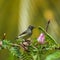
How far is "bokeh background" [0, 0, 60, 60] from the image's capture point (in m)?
1.76

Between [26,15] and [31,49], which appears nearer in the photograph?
[31,49]

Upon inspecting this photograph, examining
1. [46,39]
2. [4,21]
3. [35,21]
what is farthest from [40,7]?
[46,39]

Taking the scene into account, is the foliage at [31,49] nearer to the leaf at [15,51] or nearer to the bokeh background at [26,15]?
the leaf at [15,51]

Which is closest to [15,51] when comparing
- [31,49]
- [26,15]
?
[31,49]

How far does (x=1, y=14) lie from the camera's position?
1872mm

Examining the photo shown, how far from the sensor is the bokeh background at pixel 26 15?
1.76 meters

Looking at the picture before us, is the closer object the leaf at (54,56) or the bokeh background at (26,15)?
the leaf at (54,56)

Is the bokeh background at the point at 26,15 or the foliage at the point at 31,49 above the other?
the bokeh background at the point at 26,15

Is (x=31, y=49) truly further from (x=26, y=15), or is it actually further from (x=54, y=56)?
(x=26, y=15)

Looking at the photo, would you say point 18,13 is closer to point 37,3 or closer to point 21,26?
point 21,26

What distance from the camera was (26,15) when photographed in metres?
1.89

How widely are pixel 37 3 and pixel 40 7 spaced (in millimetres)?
40

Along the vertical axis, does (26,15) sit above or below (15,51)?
above

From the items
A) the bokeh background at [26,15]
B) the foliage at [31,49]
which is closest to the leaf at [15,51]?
the foliage at [31,49]
